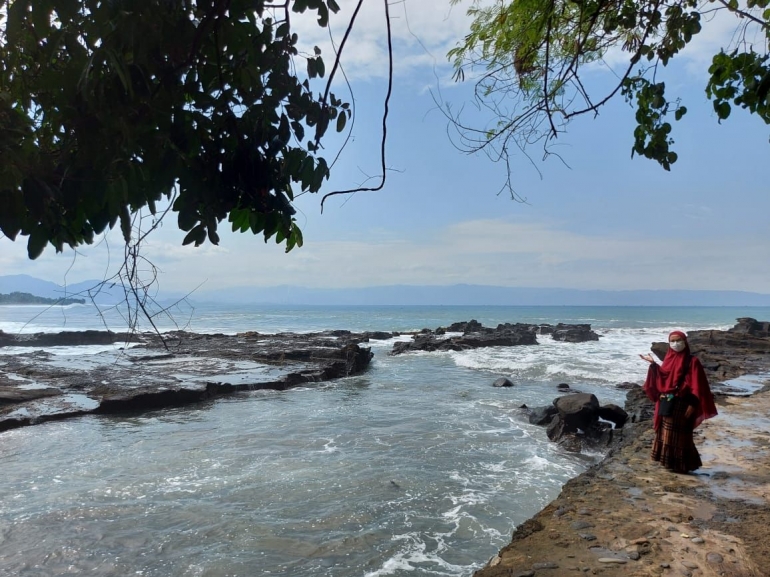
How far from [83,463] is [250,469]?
307cm

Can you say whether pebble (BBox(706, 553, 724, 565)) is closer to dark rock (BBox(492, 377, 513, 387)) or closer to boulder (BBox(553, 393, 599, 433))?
boulder (BBox(553, 393, 599, 433))

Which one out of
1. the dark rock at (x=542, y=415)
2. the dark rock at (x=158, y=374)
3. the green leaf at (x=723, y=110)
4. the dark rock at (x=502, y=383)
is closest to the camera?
the green leaf at (x=723, y=110)

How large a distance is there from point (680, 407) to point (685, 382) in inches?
11.7

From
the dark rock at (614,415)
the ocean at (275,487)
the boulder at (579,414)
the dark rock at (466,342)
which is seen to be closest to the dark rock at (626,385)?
the ocean at (275,487)

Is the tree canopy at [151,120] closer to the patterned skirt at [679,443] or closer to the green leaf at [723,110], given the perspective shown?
the green leaf at [723,110]

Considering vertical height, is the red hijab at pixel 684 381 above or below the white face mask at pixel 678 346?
below

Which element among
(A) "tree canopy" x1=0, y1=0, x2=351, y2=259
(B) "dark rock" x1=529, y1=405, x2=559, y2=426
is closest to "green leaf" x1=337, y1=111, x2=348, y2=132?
(A) "tree canopy" x1=0, y1=0, x2=351, y2=259

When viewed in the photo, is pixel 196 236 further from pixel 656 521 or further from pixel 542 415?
pixel 542 415

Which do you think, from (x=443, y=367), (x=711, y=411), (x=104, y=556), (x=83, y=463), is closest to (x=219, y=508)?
(x=104, y=556)

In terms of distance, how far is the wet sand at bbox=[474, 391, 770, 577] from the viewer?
12.6 feet

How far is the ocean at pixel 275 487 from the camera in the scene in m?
5.69

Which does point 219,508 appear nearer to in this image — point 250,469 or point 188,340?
point 250,469

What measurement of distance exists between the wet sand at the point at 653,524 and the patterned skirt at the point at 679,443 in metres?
0.12

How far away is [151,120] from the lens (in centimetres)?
184
